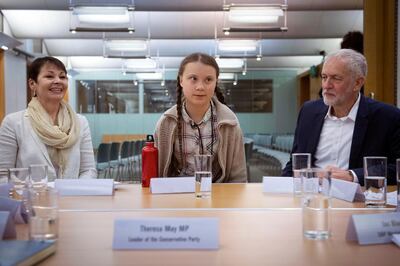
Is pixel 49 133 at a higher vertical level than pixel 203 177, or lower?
higher

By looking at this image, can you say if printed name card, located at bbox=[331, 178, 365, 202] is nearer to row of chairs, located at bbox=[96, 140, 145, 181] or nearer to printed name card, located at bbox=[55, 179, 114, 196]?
printed name card, located at bbox=[55, 179, 114, 196]

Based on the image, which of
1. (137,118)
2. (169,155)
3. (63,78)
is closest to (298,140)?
(169,155)

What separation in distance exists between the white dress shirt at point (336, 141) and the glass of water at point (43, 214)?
1549mm

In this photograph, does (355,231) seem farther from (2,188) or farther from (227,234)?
(2,188)

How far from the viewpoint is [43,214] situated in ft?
3.53

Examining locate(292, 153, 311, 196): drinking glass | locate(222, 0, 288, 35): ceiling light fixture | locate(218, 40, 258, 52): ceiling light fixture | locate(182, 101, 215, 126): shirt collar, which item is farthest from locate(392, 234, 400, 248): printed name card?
locate(218, 40, 258, 52): ceiling light fixture

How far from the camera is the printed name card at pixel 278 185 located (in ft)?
5.95

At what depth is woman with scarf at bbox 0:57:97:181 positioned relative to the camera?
2.34m

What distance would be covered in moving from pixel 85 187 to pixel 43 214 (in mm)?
702

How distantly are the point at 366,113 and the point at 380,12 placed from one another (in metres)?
2.64

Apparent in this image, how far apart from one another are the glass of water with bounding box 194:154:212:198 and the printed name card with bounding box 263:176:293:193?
27 centimetres

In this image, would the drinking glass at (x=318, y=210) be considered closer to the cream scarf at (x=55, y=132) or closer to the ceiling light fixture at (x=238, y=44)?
the cream scarf at (x=55, y=132)

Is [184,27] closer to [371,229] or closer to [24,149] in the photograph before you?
[24,149]

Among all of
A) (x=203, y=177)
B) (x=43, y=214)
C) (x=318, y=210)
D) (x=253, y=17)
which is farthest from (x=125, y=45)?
(x=318, y=210)
